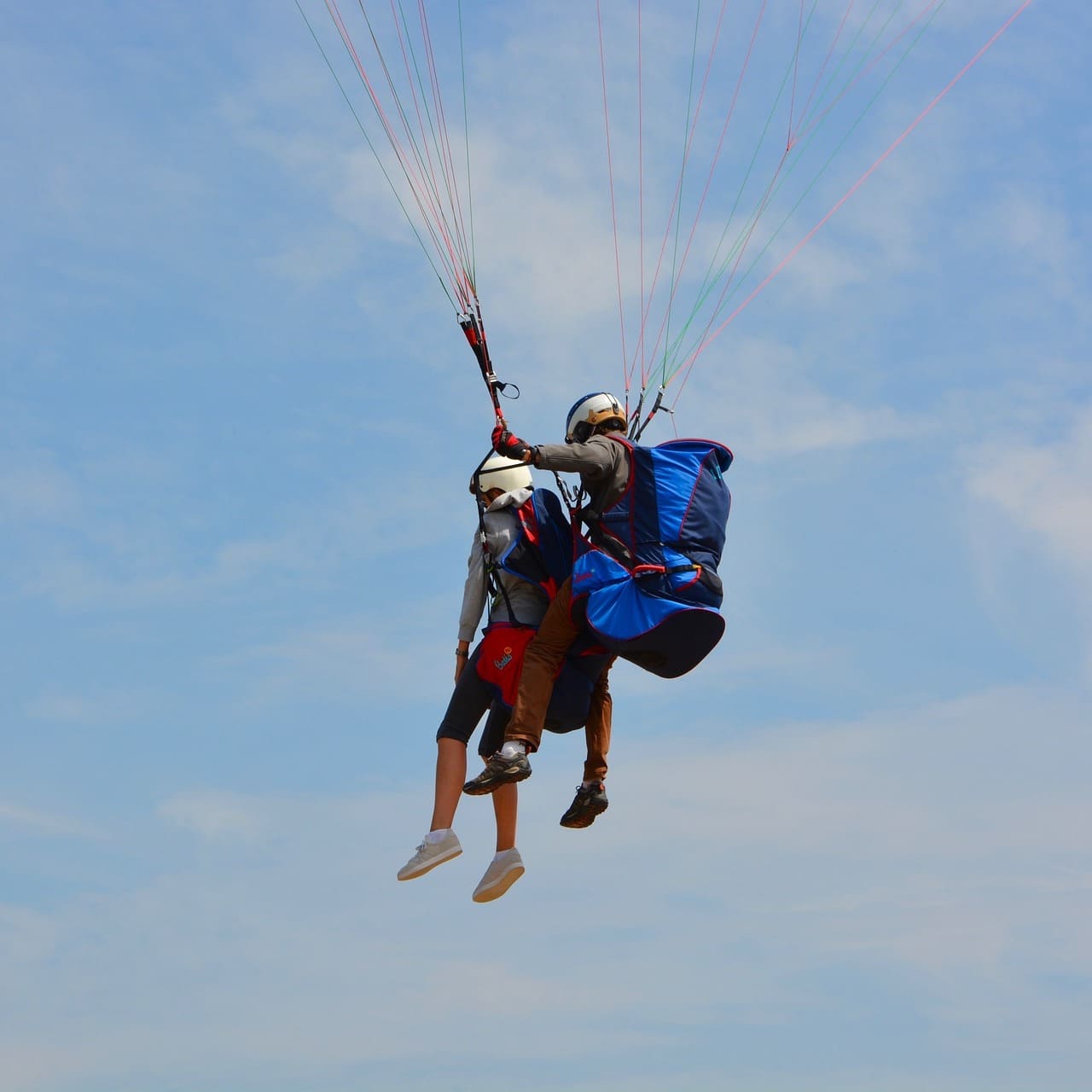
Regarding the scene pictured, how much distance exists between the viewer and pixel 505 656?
11.8 meters

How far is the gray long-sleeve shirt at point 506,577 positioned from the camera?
39.0 ft

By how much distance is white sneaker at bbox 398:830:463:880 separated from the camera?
11648mm

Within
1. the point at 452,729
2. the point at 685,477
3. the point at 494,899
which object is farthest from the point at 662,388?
the point at 494,899

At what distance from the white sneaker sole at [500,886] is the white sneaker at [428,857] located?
1.05 ft

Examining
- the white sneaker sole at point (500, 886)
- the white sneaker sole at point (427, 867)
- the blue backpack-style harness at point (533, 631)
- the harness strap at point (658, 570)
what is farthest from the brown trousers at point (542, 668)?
the white sneaker sole at point (427, 867)

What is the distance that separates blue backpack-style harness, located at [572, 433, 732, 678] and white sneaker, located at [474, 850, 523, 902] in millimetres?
1561

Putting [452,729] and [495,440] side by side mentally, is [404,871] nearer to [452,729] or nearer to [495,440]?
[452,729]

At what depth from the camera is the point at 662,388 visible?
12.2 m

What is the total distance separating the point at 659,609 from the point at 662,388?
1.87 metres

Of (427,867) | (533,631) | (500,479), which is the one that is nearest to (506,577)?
(533,631)

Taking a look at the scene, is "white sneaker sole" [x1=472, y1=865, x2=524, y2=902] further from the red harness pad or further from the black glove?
the black glove

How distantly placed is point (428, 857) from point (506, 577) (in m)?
1.84

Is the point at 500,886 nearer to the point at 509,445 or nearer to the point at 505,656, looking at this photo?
the point at 505,656

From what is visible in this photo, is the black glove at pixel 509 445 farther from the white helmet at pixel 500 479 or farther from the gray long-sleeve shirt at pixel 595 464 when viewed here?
the white helmet at pixel 500 479
